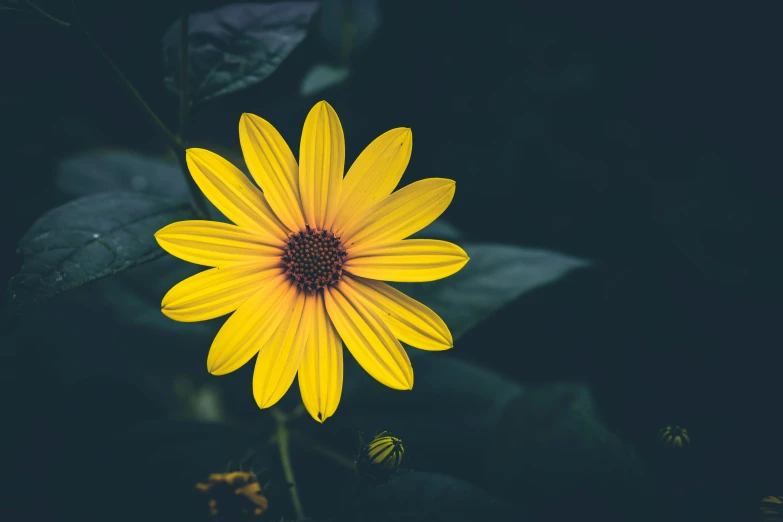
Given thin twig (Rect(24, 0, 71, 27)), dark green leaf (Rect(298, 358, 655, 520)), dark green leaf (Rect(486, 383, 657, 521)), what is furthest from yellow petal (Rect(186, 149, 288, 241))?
dark green leaf (Rect(486, 383, 657, 521))

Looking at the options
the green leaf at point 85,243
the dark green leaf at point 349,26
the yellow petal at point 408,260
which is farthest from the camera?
the dark green leaf at point 349,26

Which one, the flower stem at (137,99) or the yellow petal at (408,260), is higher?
the flower stem at (137,99)

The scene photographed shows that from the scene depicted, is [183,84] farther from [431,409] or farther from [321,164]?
[431,409]

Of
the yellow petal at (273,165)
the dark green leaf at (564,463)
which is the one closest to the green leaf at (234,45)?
the yellow petal at (273,165)

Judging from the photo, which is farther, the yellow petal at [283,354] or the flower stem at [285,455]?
the flower stem at [285,455]

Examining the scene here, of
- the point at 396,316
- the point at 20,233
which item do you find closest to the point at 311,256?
the point at 396,316

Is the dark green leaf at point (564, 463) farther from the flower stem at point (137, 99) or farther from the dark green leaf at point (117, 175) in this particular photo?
the dark green leaf at point (117, 175)

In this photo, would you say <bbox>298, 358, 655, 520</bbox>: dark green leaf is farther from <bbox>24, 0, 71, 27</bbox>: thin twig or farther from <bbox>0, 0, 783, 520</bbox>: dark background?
<bbox>24, 0, 71, 27</bbox>: thin twig

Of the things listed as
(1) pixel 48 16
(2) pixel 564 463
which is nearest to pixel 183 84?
(1) pixel 48 16

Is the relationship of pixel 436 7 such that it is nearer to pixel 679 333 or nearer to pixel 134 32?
pixel 134 32
